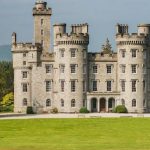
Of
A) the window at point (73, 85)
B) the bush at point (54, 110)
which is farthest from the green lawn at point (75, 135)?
the window at point (73, 85)

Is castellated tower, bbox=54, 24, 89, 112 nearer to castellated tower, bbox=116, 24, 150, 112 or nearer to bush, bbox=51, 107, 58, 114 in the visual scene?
bush, bbox=51, 107, 58, 114

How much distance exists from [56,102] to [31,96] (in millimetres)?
3962

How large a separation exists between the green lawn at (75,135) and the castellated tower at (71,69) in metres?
26.3

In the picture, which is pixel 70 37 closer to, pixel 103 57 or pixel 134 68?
pixel 103 57

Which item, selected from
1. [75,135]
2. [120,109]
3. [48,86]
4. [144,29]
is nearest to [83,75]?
[48,86]

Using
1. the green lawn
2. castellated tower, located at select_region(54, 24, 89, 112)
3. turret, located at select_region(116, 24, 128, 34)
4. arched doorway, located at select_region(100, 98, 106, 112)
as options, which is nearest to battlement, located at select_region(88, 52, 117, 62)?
castellated tower, located at select_region(54, 24, 89, 112)

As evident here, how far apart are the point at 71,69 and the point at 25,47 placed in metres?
7.47

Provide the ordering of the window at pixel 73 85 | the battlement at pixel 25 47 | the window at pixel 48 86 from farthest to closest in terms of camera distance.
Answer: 1. the window at pixel 48 86
2. the battlement at pixel 25 47
3. the window at pixel 73 85

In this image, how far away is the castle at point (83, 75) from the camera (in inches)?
3588

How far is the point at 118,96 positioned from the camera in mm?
91438

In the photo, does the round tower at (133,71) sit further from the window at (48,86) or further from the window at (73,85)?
the window at (48,86)

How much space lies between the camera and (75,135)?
4978 centimetres

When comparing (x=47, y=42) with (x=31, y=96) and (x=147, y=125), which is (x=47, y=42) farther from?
(x=147, y=125)

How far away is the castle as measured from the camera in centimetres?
9112
